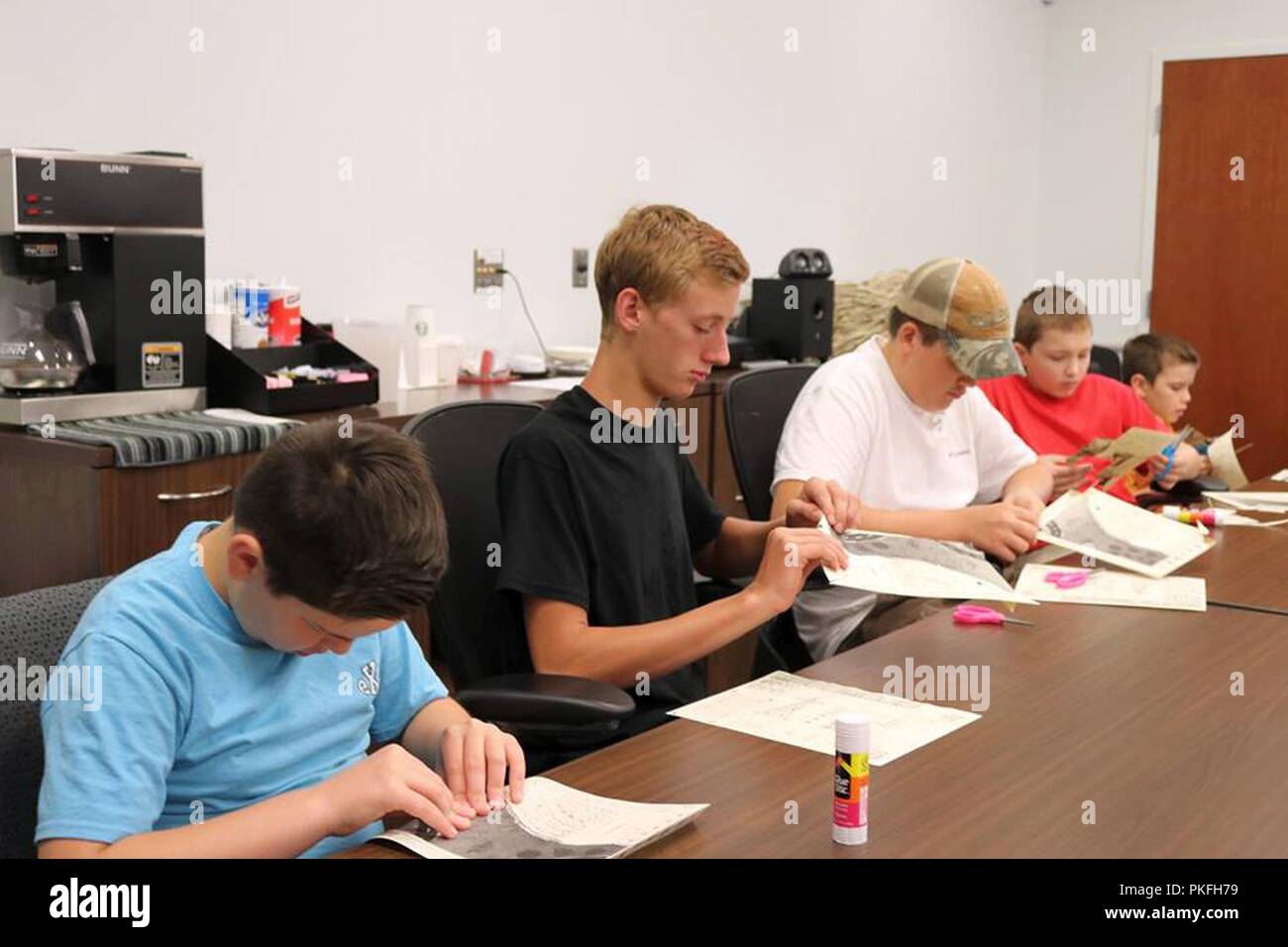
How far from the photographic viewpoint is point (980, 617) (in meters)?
2.21

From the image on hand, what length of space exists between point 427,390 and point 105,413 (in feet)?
3.24

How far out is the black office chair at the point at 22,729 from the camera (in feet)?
4.27

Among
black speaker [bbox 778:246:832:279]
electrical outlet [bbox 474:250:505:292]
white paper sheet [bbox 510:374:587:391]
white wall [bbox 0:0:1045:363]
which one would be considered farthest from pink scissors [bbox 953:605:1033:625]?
black speaker [bbox 778:246:832:279]

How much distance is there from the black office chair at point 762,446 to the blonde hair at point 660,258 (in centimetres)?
67

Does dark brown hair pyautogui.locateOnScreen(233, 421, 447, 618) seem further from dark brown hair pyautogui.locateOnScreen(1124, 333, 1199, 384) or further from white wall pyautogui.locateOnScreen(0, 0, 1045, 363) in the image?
dark brown hair pyautogui.locateOnScreen(1124, 333, 1199, 384)

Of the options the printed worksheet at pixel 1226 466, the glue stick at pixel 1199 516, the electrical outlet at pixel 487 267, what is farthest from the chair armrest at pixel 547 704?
the electrical outlet at pixel 487 267

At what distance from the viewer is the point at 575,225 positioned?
4.46 m

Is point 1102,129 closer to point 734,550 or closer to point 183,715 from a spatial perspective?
point 734,550

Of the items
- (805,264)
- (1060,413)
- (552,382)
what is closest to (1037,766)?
(1060,413)

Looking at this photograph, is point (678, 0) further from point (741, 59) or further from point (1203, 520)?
point (1203, 520)

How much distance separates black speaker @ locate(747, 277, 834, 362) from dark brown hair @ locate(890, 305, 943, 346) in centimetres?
175

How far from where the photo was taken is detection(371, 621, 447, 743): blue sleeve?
5.33 feet

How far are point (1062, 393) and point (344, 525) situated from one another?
258 cm
